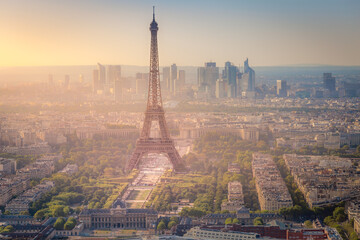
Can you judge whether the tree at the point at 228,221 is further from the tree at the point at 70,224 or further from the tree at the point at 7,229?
the tree at the point at 7,229

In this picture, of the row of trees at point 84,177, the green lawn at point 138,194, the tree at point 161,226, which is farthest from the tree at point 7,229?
the green lawn at point 138,194

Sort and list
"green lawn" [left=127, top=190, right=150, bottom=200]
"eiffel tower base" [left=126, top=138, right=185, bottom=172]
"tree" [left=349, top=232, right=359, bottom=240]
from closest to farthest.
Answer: "tree" [left=349, top=232, right=359, bottom=240] → "green lawn" [left=127, top=190, right=150, bottom=200] → "eiffel tower base" [left=126, top=138, right=185, bottom=172]

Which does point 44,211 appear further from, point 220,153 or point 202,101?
point 202,101

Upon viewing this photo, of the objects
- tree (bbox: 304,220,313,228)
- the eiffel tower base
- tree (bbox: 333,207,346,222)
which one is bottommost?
tree (bbox: 304,220,313,228)

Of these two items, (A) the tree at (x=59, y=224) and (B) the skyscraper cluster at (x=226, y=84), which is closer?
(A) the tree at (x=59, y=224)

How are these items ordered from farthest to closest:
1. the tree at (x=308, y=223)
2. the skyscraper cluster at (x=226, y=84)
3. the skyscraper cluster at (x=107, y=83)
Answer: the skyscraper cluster at (x=226, y=84) → the skyscraper cluster at (x=107, y=83) → the tree at (x=308, y=223)

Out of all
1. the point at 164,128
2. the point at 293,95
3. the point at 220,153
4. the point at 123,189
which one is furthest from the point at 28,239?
the point at 293,95

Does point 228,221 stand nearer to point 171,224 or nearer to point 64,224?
point 171,224

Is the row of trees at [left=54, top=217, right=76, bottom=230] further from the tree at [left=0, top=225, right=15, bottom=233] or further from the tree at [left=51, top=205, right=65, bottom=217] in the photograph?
the tree at [left=0, top=225, right=15, bottom=233]

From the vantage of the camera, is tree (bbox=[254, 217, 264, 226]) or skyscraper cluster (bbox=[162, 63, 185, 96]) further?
skyscraper cluster (bbox=[162, 63, 185, 96])

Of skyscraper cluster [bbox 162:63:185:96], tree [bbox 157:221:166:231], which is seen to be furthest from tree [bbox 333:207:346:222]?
skyscraper cluster [bbox 162:63:185:96]
